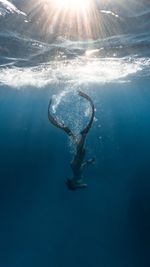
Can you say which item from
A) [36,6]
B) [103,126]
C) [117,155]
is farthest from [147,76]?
[117,155]

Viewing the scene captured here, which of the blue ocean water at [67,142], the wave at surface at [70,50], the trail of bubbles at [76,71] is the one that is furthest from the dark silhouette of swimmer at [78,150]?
the trail of bubbles at [76,71]

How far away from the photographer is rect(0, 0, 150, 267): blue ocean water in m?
15.3

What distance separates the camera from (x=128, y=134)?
32.9m

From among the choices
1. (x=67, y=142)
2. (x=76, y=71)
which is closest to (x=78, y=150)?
(x=76, y=71)

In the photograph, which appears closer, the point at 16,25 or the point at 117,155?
the point at 16,25

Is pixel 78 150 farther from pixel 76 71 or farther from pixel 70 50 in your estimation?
pixel 76 71

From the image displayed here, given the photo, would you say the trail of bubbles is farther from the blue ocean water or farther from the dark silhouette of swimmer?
the dark silhouette of swimmer

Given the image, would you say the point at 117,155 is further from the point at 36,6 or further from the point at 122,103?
the point at 36,6

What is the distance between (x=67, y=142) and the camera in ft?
103

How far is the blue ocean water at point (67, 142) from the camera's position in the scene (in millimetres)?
15305

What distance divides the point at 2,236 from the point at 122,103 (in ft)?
51.8

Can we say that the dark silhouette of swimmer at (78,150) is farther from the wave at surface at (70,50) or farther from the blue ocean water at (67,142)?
→ the wave at surface at (70,50)

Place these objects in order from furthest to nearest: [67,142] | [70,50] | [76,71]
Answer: [67,142]
[76,71]
[70,50]

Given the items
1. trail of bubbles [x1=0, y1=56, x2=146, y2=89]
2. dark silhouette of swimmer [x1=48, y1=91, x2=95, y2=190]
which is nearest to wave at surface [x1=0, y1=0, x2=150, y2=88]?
trail of bubbles [x1=0, y1=56, x2=146, y2=89]
